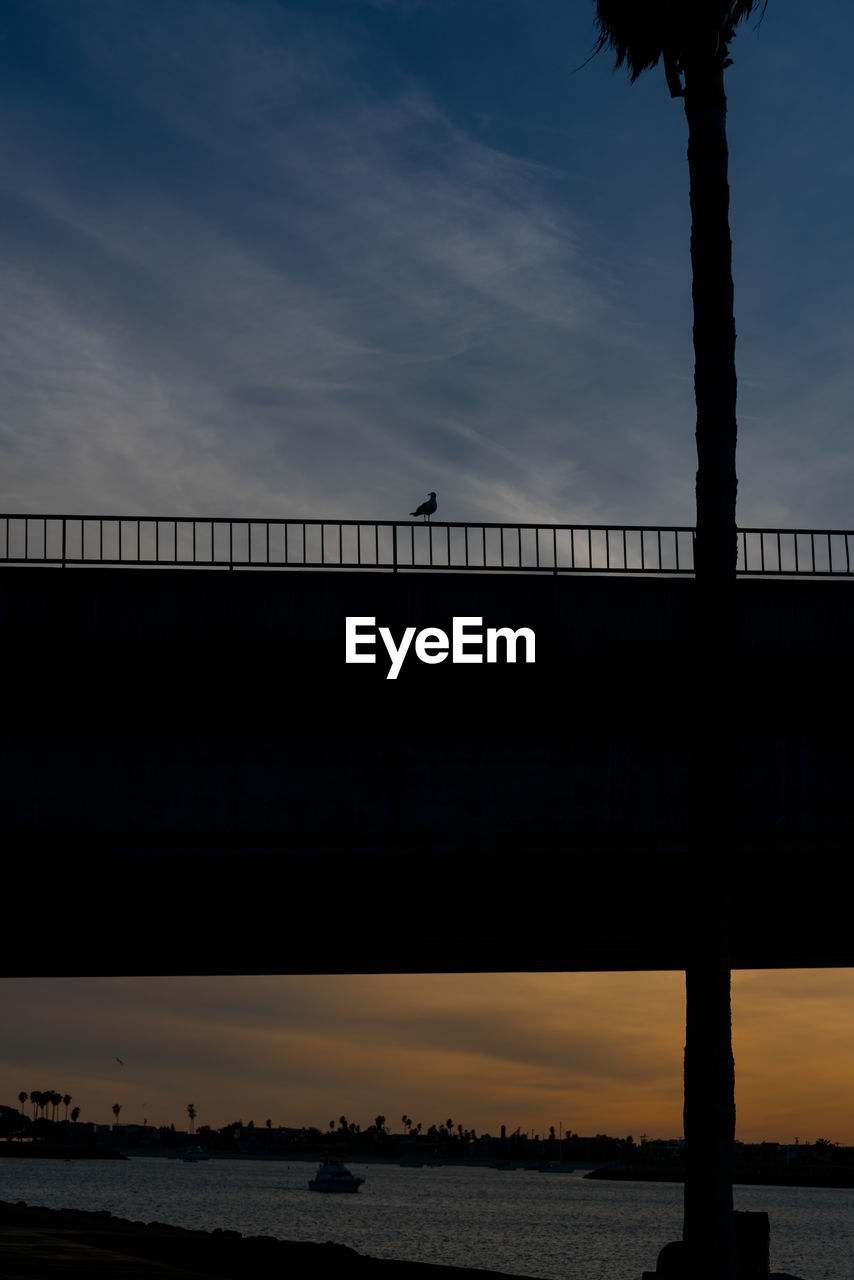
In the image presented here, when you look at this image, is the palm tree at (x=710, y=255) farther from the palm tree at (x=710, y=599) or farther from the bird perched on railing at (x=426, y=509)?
the bird perched on railing at (x=426, y=509)

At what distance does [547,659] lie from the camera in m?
27.8

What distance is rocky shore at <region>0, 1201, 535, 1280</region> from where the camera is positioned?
25.1 meters

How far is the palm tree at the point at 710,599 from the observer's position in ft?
51.6

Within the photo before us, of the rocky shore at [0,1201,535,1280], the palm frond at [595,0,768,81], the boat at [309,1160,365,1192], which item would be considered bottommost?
the boat at [309,1160,365,1192]

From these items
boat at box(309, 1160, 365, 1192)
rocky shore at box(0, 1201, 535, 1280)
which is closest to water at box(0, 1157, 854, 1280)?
boat at box(309, 1160, 365, 1192)

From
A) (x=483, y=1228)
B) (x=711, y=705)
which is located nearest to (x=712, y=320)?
(x=711, y=705)

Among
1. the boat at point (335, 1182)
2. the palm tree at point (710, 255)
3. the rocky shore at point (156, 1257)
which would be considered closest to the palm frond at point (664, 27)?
the palm tree at point (710, 255)

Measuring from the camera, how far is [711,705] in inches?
654

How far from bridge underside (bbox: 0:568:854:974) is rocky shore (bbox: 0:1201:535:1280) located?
6.89 m

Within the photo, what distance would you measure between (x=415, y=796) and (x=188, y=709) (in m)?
4.48

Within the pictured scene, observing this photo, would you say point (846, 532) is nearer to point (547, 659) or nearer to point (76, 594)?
point (547, 659)

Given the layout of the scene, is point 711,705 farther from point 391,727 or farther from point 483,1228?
point 483,1228

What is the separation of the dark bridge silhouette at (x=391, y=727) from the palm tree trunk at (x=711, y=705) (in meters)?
9.44

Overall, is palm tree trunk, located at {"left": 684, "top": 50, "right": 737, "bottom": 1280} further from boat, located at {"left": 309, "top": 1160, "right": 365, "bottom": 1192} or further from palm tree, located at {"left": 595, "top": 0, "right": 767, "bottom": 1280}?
boat, located at {"left": 309, "top": 1160, "right": 365, "bottom": 1192}
